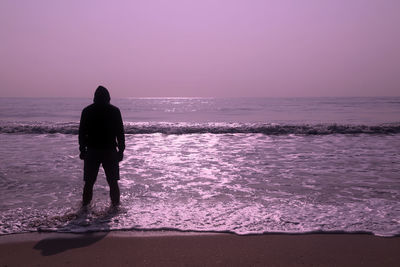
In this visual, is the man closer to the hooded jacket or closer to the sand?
the hooded jacket

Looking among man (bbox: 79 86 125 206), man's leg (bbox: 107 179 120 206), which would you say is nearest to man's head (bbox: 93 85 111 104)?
man (bbox: 79 86 125 206)

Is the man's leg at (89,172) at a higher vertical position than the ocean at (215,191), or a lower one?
higher

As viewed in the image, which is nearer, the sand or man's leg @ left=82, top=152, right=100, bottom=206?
the sand

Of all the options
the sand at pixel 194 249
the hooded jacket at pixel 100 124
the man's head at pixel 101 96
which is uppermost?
the man's head at pixel 101 96

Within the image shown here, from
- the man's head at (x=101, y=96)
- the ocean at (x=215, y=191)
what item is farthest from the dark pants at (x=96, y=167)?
the man's head at (x=101, y=96)

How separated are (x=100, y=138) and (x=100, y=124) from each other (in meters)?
0.23

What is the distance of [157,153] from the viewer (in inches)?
468

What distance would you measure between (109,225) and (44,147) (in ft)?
31.1

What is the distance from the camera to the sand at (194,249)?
12.4ft

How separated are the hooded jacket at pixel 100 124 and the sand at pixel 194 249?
1.60 meters

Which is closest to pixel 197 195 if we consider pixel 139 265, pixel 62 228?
pixel 62 228

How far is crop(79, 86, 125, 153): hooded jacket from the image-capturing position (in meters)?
5.61

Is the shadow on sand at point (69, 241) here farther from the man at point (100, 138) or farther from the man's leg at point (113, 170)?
the man at point (100, 138)

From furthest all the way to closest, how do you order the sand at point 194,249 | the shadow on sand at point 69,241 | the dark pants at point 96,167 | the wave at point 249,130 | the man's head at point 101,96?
the wave at point 249,130 → the dark pants at point 96,167 → the man's head at point 101,96 → the shadow on sand at point 69,241 → the sand at point 194,249
